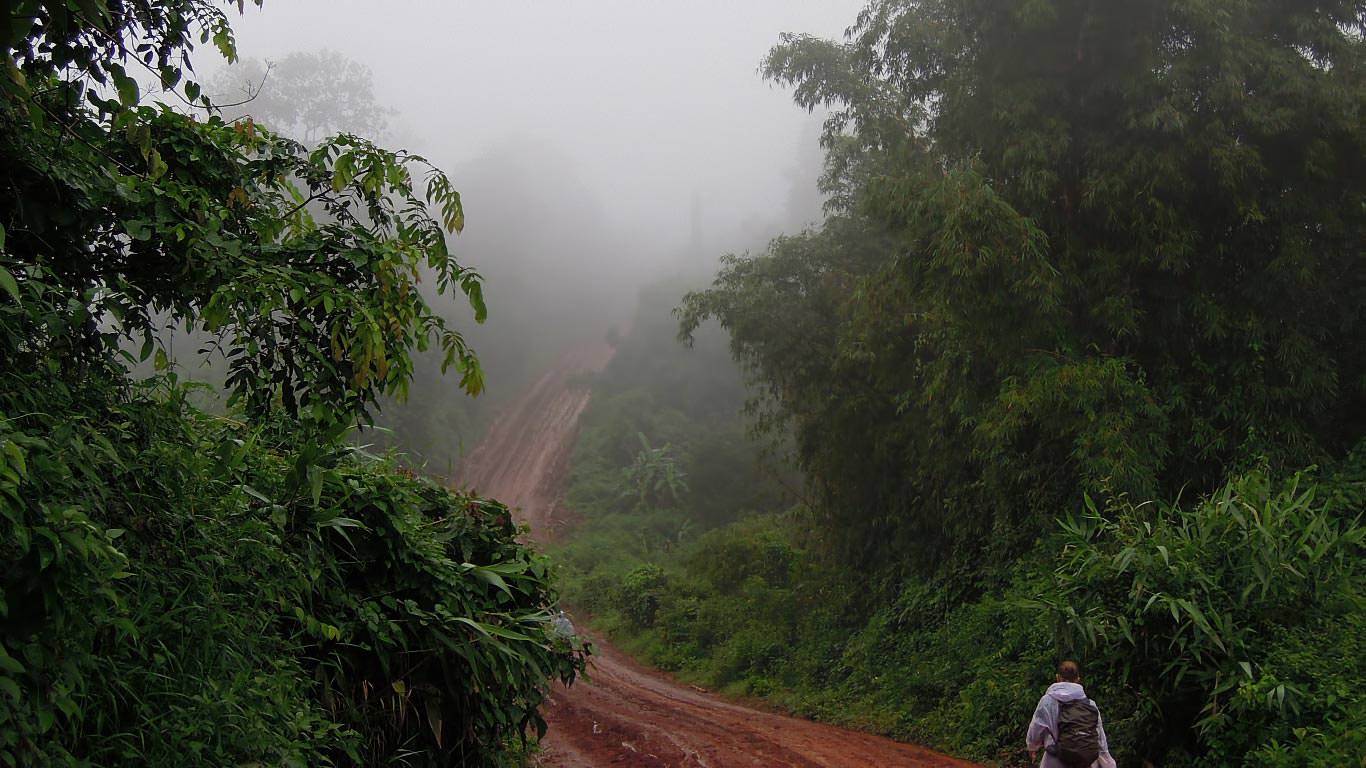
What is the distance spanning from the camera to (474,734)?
5527mm

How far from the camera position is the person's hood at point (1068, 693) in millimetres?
6133

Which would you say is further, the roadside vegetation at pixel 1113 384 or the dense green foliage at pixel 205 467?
the roadside vegetation at pixel 1113 384

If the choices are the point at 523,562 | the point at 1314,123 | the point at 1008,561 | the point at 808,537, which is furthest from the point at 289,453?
the point at 808,537

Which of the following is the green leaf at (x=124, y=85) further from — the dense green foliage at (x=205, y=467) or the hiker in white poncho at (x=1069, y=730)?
the hiker in white poncho at (x=1069, y=730)

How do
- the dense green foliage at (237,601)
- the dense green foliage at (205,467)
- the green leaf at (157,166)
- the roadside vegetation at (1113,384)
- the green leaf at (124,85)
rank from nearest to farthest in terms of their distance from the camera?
the dense green foliage at (237,601) < the dense green foliage at (205,467) < the green leaf at (124,85) < the green leaf at (157,166) < the roadside vegetation at (1113,384)

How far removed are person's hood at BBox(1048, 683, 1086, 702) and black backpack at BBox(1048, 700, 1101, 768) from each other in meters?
0.03

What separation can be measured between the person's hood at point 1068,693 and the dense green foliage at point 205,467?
348cm

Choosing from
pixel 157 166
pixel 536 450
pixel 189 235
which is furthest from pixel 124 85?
pixel 536 450

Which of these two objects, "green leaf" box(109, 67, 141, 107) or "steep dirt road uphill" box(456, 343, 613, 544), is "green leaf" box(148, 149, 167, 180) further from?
"steep dirt road uphill" box(456, 343, 613, 544)

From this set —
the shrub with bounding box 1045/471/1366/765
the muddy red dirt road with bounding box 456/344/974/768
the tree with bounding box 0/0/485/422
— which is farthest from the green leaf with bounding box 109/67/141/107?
the shrub with bounding box 1045/471/1366/765

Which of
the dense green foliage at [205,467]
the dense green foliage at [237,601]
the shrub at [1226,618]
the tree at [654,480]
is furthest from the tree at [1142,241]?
the tree at [654,480]

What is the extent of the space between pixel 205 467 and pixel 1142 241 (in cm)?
1001

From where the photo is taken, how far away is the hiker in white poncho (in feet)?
19.7

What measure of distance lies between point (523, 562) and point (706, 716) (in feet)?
22.4
